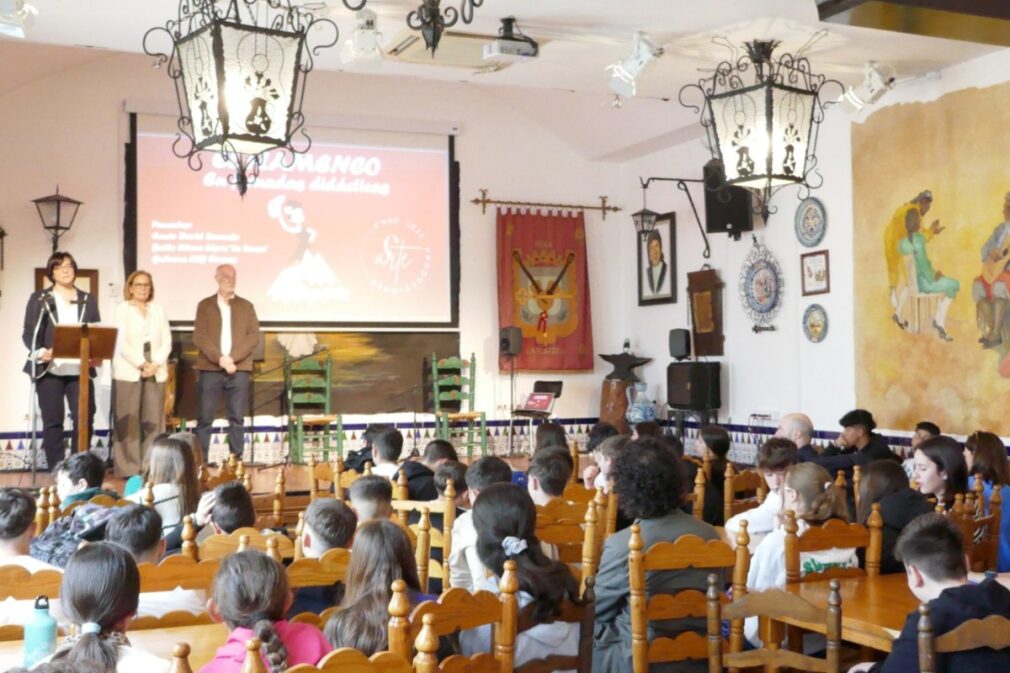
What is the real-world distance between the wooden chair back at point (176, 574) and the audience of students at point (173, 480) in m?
1.68

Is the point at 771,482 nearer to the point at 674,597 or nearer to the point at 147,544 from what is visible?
the point at 674,597

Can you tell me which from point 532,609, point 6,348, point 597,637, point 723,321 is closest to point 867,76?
point 723,321

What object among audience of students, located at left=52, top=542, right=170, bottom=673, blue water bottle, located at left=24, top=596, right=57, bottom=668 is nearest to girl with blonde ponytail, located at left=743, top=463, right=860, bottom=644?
audience of students, located at left=52, top=542, right=170, bottom=673

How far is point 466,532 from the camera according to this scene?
12.6 feet

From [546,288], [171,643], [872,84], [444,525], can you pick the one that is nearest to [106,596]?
[171,643]

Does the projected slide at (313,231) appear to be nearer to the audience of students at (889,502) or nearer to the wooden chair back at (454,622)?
the audience of students at (889,502)

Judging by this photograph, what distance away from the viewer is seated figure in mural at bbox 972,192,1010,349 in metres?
7.30

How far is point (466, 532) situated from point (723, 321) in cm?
721

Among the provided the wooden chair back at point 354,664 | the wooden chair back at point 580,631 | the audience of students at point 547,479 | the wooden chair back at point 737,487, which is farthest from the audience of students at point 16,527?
the wooden chair back at point 737,487

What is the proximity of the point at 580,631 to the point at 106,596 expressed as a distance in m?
1.32

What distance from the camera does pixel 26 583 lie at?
3035mm

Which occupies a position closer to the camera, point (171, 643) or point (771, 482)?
point (171, 643)

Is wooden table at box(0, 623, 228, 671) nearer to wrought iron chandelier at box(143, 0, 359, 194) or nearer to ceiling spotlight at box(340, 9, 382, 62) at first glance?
wrought iron chandelier at box(143, 0, 359, 194)

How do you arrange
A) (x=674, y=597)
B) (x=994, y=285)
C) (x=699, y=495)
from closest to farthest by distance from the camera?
(x=674, y=597) → (x=699, y=495) → (x=994, y=285)
